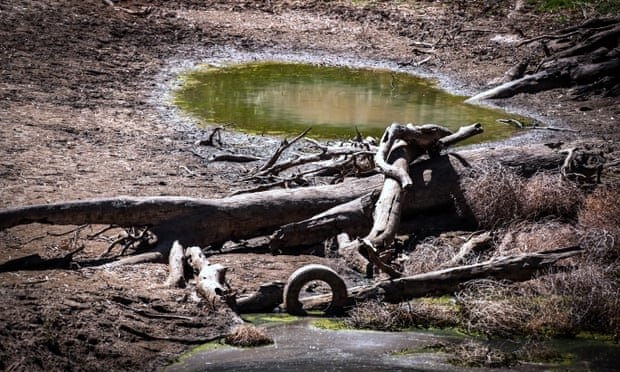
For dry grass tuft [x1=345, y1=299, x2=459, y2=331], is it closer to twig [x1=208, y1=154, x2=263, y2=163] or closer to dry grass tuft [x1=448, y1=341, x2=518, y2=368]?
dry grass tuft [x1=448, y1=341, x2=518, y2=368]

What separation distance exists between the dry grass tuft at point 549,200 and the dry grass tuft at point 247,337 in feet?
14.5

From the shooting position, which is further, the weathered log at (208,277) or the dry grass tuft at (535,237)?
the dry grass tuft at (535,237)

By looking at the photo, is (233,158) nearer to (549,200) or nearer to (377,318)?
(549,200)

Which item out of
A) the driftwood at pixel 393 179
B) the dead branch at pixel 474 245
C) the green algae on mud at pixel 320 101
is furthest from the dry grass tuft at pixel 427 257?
the green algae on mud at pixel 320 101

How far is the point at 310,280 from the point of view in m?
10.3

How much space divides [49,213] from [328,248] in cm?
302

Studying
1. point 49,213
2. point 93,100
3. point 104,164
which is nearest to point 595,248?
point 49,213

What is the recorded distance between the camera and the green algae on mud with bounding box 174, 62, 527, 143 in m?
18.9

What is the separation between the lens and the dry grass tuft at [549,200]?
12844 millimetres

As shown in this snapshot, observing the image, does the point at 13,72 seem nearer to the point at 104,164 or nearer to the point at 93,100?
the point at 93,100

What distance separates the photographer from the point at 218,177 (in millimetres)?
15047

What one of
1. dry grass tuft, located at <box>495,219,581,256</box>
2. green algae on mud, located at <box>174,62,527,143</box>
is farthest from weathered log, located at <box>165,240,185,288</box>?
green algae on mud, located at <box>174,62,527,143</box>

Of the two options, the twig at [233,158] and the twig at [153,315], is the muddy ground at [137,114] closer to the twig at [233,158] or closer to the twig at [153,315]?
the twig at [153,315]

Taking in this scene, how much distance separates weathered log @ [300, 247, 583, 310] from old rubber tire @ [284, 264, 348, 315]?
0.28 ft
